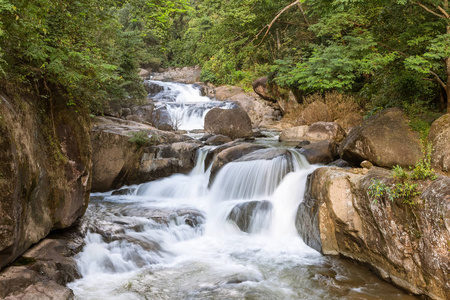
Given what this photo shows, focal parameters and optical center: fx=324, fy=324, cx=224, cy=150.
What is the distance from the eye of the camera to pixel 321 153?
922 cm

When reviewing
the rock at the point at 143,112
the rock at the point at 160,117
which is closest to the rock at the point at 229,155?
the rock at the point at 160,117

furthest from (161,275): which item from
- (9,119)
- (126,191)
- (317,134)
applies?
(317,134)

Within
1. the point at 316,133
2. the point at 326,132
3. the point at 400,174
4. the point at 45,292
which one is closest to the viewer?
the point at 45,292

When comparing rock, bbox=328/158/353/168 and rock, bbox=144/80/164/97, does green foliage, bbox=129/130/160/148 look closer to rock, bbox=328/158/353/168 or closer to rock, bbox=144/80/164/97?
rock, bbox=328/158/353/168

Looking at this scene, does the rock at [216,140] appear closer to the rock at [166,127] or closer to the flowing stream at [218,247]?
the flowing stream at [218,247]

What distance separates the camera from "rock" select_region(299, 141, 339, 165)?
913 centimetres

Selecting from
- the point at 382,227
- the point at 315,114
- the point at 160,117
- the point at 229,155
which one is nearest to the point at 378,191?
the point at 382,227

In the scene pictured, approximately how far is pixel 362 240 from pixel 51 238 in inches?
206

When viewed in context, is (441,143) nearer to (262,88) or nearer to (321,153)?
(321,153)

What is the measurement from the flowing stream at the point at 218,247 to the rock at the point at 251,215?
0.02 metres

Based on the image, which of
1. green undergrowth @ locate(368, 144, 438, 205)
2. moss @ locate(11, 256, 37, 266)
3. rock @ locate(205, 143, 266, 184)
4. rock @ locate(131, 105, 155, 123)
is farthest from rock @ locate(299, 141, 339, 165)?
rock @ locate(131, 105, 155, 123)

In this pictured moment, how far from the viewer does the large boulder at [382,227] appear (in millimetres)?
4098

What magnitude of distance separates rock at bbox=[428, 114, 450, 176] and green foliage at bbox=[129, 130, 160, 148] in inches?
338

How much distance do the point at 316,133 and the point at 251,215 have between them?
21.2 feet
